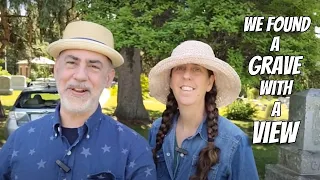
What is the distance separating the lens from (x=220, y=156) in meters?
2.50

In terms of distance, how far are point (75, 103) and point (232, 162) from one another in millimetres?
956

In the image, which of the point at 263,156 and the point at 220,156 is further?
the point at 263,156

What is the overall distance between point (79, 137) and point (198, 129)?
30.0 inches

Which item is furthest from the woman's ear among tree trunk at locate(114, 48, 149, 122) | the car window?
tree trunk at locate(114, 48, 149, 122)

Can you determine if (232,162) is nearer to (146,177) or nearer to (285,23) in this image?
(146,177)

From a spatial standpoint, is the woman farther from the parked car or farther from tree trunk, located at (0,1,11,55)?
tree trunk, located at (0,1,11,55)

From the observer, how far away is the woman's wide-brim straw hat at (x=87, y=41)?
85.2 inches

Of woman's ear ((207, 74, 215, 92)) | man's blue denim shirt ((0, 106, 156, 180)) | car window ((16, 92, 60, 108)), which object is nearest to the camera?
man's blue denim shirt ((0, 106, 156, 180))

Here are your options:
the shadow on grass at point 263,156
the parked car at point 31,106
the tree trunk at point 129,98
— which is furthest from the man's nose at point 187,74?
the tree trunk at point 129,98

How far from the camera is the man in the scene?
2100 millimetres

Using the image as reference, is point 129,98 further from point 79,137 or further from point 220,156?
point 79,137

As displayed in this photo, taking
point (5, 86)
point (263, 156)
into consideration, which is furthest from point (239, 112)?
point (5, 86)

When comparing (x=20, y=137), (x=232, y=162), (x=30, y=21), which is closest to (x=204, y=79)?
(x=232, y=162)

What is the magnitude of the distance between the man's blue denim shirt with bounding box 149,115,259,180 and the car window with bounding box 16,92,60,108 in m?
7.17
